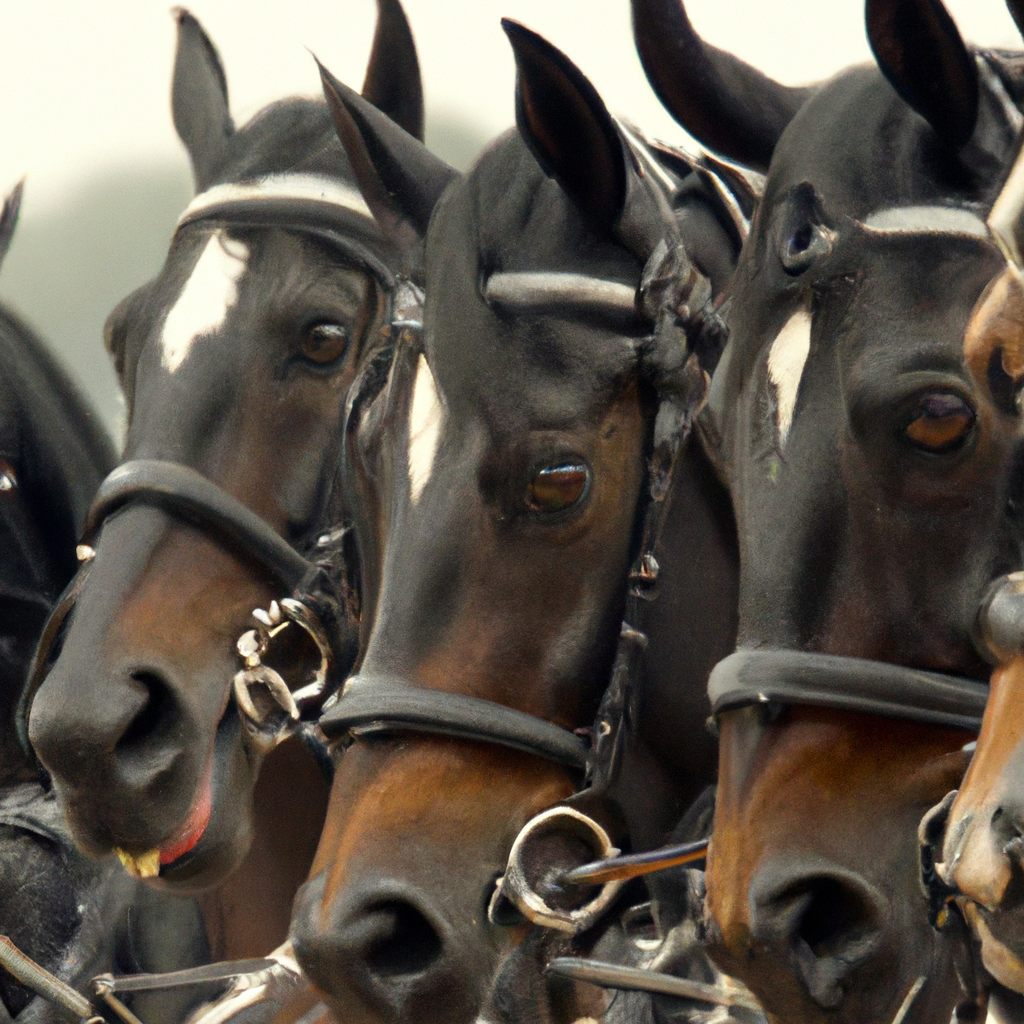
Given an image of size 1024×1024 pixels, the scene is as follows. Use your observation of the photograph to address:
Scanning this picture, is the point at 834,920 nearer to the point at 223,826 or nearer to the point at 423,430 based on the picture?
the point at 423,430

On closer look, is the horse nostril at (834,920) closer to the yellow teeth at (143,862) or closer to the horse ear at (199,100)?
the yellow teeth at (143,862)

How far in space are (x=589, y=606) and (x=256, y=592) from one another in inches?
40.8

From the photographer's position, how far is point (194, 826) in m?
3.78

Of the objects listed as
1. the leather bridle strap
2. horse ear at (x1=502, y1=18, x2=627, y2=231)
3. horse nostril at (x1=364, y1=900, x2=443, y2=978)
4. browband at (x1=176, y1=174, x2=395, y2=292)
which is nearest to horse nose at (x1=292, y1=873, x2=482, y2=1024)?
horse nostril at (x1=364, y1=900, x2=443, y2=978)

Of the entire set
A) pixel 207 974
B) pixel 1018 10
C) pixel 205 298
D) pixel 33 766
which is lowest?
pixel 33 766

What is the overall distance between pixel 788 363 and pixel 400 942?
996 mm

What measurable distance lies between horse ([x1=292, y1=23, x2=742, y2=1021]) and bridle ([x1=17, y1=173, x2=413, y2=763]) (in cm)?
37

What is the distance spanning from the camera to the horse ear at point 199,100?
4543 millimetres

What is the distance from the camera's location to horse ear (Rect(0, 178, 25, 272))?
18.2ft

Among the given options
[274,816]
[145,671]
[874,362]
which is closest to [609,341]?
[874,362]

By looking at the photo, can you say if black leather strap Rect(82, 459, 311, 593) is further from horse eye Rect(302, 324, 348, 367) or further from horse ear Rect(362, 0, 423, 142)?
horse ear Rect(362, 0, 423, 142)

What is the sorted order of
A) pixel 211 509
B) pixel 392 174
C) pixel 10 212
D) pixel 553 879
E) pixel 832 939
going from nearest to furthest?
pixel 832 939
pixel 553 879
pixel 392 174
pixel 211 509
pixel 10 212

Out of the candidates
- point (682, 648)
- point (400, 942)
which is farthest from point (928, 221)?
point (400, 942)

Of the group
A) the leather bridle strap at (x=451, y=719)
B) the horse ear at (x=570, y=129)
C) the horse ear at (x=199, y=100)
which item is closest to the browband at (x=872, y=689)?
the leather bridle strap at (x=451, y=719)
